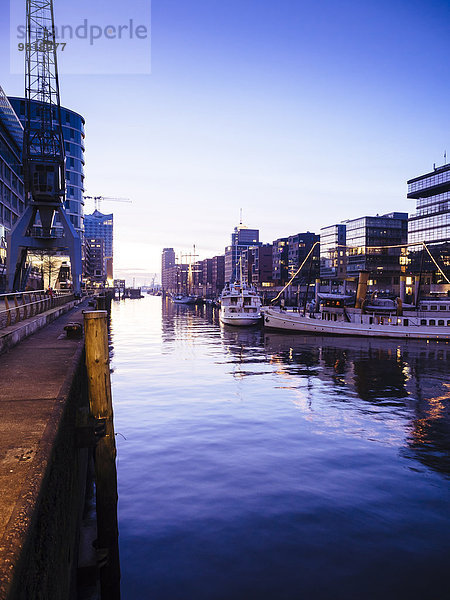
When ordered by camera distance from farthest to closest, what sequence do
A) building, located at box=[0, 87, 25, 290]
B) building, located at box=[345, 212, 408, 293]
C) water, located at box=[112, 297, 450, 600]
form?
building, located at box=[345, 212, 408, 293] < building, located at box=[0, 87, 25, 290] < water, located at box=[112, 297, 450, 600]

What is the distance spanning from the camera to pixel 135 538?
35.8 ft

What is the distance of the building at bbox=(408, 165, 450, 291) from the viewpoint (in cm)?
12749

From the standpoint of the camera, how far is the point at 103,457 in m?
8.48

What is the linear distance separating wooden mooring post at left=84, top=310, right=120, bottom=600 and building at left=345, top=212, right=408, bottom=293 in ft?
492

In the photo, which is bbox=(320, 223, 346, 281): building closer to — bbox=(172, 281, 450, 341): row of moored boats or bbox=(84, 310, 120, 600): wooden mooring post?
bbox=(172, 281, 450, 341): row of moored boats

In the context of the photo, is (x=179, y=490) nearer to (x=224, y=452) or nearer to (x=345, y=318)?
(x=224, y=452)

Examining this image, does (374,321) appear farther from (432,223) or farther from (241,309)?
(432,223)

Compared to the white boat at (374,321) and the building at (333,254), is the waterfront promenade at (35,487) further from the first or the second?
the building at (333,254)

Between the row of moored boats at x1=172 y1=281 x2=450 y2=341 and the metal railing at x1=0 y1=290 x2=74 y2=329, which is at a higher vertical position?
the metal railing at x1=0 y1=290 x2=74 y2=329

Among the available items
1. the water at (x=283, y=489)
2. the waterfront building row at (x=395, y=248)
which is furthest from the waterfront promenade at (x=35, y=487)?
the waterfront building row at (x=395, y=248)

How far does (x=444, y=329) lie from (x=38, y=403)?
57.5 meters

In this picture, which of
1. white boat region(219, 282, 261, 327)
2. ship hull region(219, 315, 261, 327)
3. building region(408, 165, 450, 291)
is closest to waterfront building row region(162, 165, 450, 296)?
building region(408, 165, 450, 291)

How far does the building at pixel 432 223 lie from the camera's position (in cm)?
12749

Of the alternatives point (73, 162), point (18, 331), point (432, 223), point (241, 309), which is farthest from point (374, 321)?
point (73, 162)
